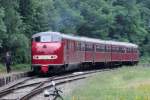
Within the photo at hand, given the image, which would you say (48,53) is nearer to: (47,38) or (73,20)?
(47,38)

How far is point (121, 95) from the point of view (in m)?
19.6

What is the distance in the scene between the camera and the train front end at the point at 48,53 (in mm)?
Result: 34750

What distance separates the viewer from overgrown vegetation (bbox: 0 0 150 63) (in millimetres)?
41250

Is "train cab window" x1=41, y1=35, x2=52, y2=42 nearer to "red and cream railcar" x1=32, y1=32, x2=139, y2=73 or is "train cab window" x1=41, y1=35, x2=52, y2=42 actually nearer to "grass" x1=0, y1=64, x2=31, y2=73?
"red and cream railcar" x1=32, y1=32, x2=139, y2=73

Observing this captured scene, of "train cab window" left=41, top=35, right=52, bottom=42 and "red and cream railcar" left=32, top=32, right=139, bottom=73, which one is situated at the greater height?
"train cab window" left=41, top=35, right=52, bottom=42

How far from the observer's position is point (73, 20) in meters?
61.4

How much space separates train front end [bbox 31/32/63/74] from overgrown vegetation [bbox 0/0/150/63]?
10.3ft

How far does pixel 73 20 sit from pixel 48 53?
26882 millimetres

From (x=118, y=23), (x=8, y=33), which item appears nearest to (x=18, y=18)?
(x=8, y=33)

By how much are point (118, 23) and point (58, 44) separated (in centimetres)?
4122

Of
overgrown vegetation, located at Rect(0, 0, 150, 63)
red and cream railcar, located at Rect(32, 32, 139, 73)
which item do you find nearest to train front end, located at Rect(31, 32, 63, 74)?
red and cream railcar, located at Rect(32, 32, 139, 73)

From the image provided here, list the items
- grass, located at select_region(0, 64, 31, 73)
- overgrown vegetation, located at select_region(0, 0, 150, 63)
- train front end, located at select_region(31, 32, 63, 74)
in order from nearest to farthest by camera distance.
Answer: train front end, located at select_region(31, 32, 63, 74) → grass, located at select_region(0, 64, 31, 73) → overgrown vegetation, located at select_region(0, 0, 150, 63)

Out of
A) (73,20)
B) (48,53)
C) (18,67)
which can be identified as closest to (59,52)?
(48,53)

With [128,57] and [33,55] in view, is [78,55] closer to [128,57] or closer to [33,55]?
[33,55]
